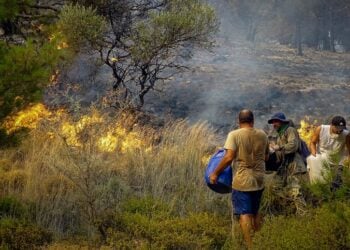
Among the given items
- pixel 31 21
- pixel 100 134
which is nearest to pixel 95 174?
pixel 100 134

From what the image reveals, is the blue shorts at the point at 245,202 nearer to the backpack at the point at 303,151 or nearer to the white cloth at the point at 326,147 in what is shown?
the white cloth at the point at 326,147

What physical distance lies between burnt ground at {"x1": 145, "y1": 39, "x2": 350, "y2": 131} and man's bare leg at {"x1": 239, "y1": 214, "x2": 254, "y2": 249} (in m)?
7.18

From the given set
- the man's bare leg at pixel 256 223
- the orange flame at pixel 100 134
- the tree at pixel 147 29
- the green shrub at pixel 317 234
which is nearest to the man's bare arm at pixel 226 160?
the man's bare leg at pixel 256 223

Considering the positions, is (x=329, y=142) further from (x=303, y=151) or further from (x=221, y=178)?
(x=221, y=178)

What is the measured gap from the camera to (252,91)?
19.2m

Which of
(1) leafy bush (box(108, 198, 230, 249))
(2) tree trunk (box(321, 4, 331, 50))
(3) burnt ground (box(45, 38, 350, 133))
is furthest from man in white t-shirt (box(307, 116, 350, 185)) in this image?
(2) tree trunk (box(321, 4, 331, 50))

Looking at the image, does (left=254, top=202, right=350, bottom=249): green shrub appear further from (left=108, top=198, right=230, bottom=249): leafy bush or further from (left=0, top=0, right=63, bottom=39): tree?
(left=0, top=0, right=63, bottom=39): tree

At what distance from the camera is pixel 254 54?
3069 centimetres

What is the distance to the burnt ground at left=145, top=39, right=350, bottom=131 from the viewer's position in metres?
16.5

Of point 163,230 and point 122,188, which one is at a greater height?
point 122,188

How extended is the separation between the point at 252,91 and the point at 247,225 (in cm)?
1346

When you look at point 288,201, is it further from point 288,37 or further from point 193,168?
point 288,37

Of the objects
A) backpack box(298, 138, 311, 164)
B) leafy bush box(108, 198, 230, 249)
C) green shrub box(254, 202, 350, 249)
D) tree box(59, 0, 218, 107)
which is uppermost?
tree box(59, 0, 218, 107)

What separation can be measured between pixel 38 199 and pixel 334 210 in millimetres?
4379
